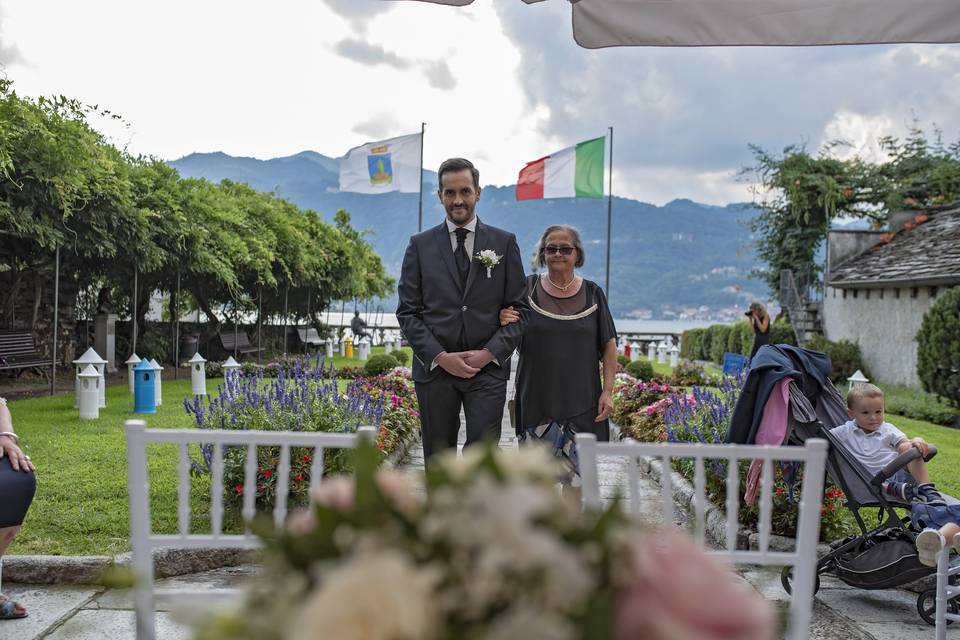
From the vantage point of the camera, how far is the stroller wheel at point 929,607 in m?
4.16

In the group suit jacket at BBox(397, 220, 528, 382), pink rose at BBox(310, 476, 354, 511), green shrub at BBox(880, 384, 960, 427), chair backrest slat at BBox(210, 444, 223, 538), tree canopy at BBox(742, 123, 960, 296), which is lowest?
green shrub at BBox(880, 384, 960, 427)

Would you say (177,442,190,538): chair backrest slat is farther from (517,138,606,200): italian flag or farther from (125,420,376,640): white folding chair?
(517,138,606,200): italian flag

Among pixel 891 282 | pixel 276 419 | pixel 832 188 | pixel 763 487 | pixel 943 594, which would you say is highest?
pixel 832 188

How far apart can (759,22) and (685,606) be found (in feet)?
8.51

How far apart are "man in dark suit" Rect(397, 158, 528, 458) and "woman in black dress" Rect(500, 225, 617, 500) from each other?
1.00 ft

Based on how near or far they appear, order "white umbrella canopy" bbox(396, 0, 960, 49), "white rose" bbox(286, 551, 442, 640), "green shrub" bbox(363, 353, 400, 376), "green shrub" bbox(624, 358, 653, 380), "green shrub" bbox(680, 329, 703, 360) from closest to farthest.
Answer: "white rose" bbox(286, 551, 442, 640) → "white umbrella canopy" bbox(396, 0, 960, 49) → "green shrub" bbox(624, 358, 653, 380) → "green shrub" bbox(363, 353, 400, 376) → "green shrub" bbox(680, 329, 703, 360)

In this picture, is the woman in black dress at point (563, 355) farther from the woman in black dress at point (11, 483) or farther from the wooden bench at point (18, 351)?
the wooden bench at point (18, 351)

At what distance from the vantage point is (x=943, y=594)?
3758mm

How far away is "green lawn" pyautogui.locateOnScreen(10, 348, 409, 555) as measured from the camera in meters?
4.98

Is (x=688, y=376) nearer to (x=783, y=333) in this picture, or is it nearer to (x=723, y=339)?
(x=783, y=333)

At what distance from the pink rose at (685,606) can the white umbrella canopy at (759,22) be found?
2439 millimetres

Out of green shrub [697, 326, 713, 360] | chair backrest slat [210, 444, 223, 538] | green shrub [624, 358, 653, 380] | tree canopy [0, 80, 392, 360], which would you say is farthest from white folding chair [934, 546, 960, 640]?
green shrub [697, 326, 713, 360]

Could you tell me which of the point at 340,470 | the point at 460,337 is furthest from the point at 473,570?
the point at 340,470

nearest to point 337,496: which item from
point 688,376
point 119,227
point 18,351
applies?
point 119,227
